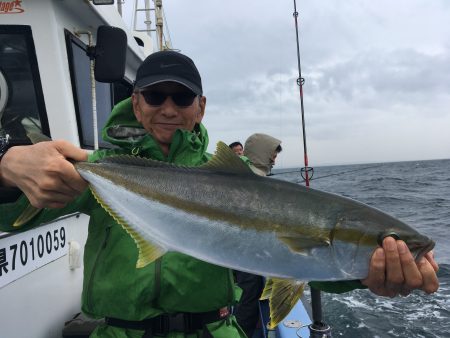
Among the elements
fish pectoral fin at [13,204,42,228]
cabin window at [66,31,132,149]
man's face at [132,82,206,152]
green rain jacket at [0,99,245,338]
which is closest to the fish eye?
green rain jacket at [0,99,245,338]

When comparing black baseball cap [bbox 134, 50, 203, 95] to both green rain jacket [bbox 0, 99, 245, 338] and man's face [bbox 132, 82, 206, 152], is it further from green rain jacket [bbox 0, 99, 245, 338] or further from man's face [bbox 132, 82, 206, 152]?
green rain jacket [bbox 0, 99, 245, 338]

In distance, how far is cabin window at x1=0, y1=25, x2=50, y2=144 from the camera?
12.8 ft

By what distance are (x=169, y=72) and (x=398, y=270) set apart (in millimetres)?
1945

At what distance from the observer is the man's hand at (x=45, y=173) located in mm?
2170

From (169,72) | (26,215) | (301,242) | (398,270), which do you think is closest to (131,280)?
(26,215)

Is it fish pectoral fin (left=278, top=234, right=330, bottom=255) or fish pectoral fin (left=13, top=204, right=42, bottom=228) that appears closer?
fish pectoral fin (left=278, top=234, right=330, bottom=255)

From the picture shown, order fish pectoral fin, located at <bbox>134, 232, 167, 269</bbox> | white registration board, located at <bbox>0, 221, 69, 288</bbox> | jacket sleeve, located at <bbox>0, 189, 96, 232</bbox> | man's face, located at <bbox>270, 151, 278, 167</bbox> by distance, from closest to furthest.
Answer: fish pectoral fin, located at <bbox>134, 232, 167, 269</bbox>
jacket sleeve, located at <bbox>0, 189, 96, 232</bbox>
white registration board, located at <bbox>0, 221, 69, 288</bbox>
man's face, located at <bbox>270, 151, 278, 167</bbox>

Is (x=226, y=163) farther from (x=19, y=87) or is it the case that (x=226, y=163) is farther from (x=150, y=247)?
(x=19, y=87)

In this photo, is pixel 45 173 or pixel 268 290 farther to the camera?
pixel 268 290

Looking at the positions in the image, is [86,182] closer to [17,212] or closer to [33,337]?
[17,212]

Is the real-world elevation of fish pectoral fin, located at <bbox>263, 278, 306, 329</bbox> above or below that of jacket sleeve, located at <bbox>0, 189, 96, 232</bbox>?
A: below

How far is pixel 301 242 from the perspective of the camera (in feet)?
7.20

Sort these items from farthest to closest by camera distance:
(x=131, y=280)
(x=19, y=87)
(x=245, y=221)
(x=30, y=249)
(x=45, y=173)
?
(x=19, y=87)
(x=30, y=249)
(x=131, y=280)
(x=245, y=221)
(x=45, y=173)

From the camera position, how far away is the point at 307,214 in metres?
2.26
